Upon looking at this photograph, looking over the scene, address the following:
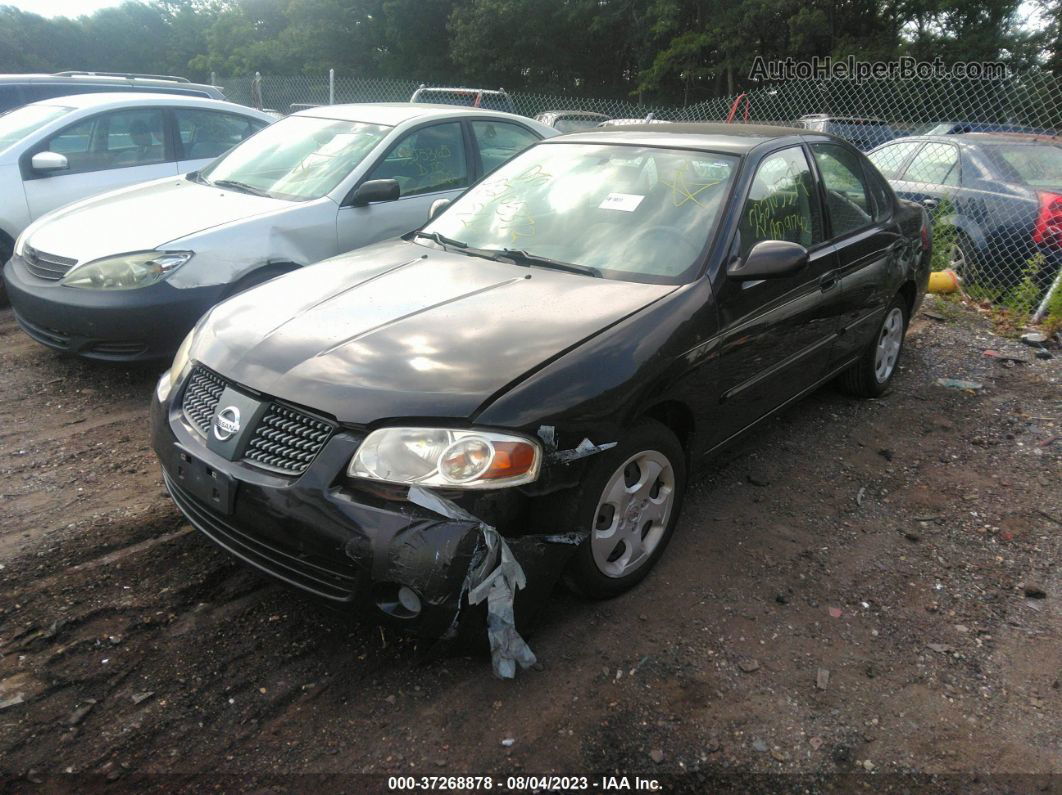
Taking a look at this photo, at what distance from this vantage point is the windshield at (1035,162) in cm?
Answer: 736

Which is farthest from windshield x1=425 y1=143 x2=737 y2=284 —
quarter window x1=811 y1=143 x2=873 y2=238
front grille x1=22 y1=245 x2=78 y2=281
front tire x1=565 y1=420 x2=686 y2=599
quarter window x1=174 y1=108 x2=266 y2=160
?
quarter window x1=174 y1=108 x2=266 y2=160

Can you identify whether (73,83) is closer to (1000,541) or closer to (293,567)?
(293,567)

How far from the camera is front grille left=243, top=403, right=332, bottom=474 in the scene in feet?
8.18

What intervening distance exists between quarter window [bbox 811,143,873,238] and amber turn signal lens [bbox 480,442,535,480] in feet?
8.42

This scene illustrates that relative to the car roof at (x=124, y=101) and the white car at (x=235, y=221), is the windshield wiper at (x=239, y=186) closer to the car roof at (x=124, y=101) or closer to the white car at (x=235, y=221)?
the white car at (x=235, y=221)

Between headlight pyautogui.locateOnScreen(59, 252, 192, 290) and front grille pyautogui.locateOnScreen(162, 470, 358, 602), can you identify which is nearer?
front grille pyautogui.locateOnScreen(162, 470, 358, 602)

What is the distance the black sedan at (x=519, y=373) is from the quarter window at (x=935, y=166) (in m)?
4.59

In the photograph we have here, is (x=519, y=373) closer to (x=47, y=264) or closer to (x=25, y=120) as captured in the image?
(x=47, y=264)

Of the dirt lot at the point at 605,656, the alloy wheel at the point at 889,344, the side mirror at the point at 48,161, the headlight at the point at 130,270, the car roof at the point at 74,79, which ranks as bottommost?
the dirt lot at the point at 605,656

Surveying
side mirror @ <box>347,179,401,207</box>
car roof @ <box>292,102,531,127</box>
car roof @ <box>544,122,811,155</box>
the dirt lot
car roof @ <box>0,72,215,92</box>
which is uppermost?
car roof @ <box>544,122,811,155</box>

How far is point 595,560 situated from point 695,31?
3277 cm

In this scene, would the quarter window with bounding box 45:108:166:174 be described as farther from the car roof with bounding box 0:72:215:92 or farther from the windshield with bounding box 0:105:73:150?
the car roof with bounding box 0:72:215:92

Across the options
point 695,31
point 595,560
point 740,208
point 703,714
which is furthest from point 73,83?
point 695,31

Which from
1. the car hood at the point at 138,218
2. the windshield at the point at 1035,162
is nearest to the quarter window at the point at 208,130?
the car hood at the point at 138,218
